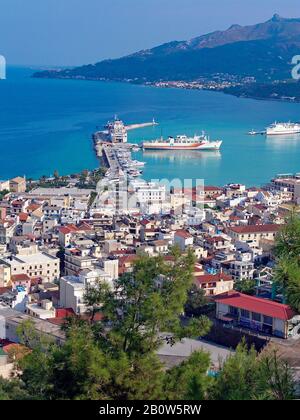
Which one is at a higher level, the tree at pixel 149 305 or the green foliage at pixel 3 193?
the tree at pixel 149 305

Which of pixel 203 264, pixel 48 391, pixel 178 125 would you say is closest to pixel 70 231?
pixel 203 264

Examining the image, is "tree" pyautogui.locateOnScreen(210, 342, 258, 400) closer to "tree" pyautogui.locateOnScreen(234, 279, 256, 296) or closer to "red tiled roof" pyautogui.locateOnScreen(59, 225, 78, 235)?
"tree" pyautogui.locateOnScreen(234, 279, 256, 296)

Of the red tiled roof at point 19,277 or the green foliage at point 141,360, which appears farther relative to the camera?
the red tiled roof at point 19,277

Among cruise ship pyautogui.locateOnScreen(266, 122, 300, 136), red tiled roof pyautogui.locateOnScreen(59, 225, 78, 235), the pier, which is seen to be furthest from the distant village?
the pier

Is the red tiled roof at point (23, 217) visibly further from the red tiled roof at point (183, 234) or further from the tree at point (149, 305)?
the tree at point (149, 305)

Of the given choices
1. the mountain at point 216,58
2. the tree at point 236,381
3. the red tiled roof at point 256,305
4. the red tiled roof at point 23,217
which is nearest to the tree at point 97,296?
the tree at point 236,381

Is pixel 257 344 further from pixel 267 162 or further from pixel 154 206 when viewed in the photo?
pixel 267 162

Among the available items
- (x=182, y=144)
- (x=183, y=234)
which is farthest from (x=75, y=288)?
(x=182, y=144)
